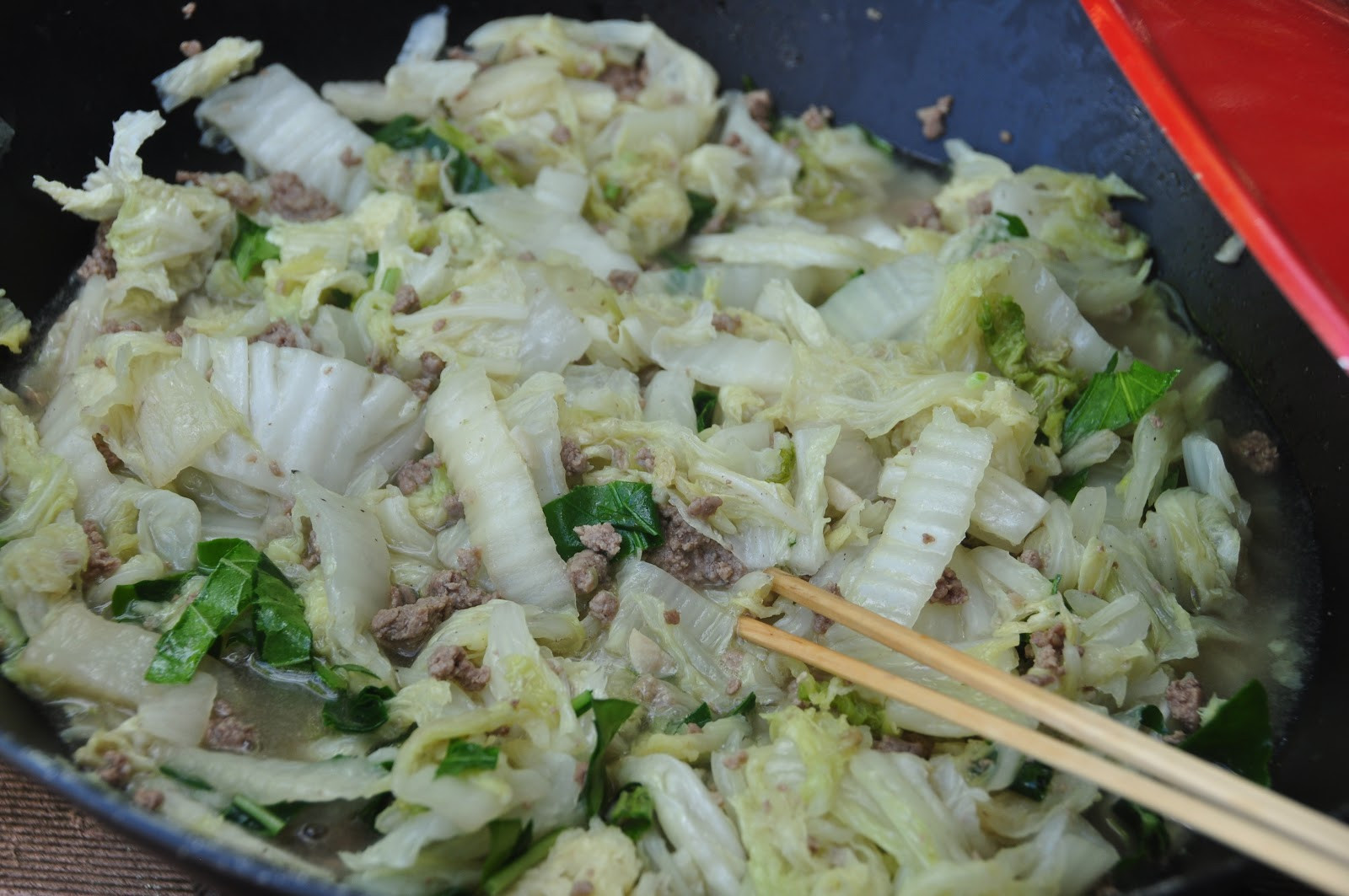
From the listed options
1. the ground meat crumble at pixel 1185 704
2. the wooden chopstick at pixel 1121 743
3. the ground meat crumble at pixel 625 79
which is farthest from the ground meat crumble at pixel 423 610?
the ground meat crumble at pixel 625 79

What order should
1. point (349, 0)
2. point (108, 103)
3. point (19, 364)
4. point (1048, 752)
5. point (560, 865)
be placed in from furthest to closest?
point (349, 0) < point (108, 103) < point (19, 364) < point (560, 865) < point (1048, 752)

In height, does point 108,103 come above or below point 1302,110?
below

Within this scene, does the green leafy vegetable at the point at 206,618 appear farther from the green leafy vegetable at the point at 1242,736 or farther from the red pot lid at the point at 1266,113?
the red pot lid at the point at 1266,113

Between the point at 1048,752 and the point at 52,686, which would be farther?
the point at 52,686

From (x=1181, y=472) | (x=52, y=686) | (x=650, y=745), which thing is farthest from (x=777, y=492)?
(x=52, y=686)

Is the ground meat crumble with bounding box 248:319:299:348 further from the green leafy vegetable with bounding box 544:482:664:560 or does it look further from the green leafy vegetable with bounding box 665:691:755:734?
the green leafy vegetable with bounding box 665:691:755:734

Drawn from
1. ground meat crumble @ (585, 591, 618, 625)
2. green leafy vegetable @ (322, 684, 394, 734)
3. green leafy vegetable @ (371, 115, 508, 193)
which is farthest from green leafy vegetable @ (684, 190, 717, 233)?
green leafy vegetable @ (322, 684, 394, 734)

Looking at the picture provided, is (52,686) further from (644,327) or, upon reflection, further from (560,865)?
(644,327)
